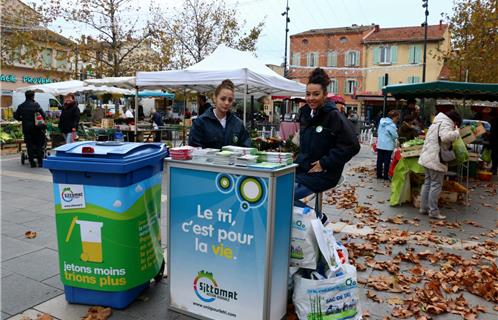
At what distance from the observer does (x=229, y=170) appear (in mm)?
2736

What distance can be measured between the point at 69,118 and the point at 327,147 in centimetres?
910

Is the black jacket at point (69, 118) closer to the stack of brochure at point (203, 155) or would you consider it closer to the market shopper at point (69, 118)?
the market shopper at point (69, 118)

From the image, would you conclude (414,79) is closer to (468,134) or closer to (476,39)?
(476,39)

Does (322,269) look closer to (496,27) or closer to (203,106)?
(203,106)

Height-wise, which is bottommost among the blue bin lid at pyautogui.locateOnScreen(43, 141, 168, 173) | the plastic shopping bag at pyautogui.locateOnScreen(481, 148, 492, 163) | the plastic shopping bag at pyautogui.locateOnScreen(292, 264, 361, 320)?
the plastic shopping bag at pyautogui.locateOnScreen(292, 264, 361, 320)

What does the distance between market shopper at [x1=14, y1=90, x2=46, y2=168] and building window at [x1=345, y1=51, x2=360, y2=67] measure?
4216 cm

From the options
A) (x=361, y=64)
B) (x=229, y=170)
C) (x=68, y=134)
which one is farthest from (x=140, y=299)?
(x=361, y=64)

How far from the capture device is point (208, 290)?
2.93 meters

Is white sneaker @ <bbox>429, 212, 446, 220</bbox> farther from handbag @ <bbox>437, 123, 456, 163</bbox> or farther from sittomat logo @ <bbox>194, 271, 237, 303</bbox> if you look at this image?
sittomat logo @ <bbox>194, 271, 237, 303</bbox>

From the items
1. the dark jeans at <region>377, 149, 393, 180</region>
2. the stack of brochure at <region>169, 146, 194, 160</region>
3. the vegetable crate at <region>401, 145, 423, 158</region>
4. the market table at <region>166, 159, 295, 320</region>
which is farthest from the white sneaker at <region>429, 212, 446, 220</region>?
the stack of brochure at <region>169, 146, 194, 160</region>

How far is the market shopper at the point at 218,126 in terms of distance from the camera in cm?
366

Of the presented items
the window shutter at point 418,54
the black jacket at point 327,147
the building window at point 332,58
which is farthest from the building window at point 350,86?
the black jacket at point 327,147

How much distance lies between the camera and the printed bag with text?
9.50 feet

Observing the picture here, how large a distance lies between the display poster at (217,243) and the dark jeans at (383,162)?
26.0 ft
